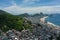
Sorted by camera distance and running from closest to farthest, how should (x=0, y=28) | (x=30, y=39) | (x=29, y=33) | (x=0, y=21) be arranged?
(x=30, y=39)
(x=29, y=33)
(x=0, y=28)
(x=0, y=21)

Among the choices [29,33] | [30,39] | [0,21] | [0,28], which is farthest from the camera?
[0,21]

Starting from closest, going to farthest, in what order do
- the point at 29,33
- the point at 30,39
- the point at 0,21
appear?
the point at 30,39
the point at 29,33
the point at 0,21

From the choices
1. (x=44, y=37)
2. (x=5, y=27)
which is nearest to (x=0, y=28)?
(x=5, y=27)

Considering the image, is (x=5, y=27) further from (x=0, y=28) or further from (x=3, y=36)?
(x=3, y=36)

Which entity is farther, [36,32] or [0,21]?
[0,21]

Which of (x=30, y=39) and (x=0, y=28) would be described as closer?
(x=30, y=39)

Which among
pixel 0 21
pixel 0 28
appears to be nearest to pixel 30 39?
pixel 0 28

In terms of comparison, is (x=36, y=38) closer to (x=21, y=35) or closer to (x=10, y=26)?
(x=21, y=35)

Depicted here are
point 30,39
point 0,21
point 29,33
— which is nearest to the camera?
point 30,39
